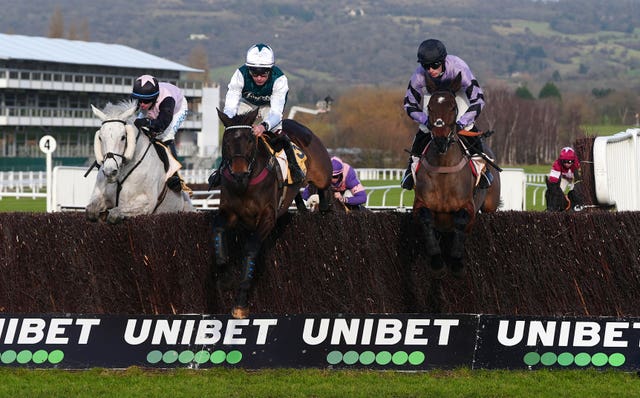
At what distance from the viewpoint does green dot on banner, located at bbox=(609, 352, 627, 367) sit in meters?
8.23

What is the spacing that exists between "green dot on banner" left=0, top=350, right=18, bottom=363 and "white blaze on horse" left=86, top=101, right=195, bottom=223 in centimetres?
121

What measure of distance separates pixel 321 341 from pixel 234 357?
0.62m

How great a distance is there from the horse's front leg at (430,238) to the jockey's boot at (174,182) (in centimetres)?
287

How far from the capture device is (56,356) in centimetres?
855

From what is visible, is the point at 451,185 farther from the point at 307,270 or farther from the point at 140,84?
the point at 140,84

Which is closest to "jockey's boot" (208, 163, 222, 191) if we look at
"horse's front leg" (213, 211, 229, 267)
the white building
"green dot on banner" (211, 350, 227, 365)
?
"horse's front leg" (213, 211, 229, 267)

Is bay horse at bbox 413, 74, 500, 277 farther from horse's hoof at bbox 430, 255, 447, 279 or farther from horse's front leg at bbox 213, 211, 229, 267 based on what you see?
horse's front leg at bbox 213, 211, 229, 267

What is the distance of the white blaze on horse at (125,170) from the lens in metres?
9.59

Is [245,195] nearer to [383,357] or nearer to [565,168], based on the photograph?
[383,357]

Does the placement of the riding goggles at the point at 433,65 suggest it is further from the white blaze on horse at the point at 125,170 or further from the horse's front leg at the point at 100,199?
the horse's front leg at the point at 100,199

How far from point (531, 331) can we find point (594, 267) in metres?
0.71

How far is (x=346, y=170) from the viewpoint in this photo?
12.9m

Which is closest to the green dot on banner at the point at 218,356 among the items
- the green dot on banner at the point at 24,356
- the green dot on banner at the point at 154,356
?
the green dot on banner at the point at 154,356

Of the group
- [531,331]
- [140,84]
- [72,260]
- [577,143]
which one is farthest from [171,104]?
[577,143]
